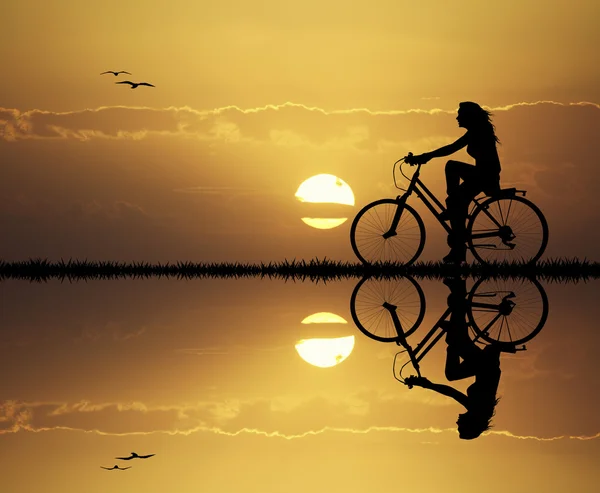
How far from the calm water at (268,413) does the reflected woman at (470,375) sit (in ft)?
0.28

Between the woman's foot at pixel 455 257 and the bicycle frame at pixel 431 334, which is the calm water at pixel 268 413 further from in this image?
the woman's foot at pixel 455 257

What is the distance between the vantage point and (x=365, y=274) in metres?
17.0

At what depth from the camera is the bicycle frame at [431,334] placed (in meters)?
7.80

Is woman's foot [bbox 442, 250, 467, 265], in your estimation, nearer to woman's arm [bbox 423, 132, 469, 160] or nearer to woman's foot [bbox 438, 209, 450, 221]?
woman's foot [bbox 438, 209, 450, 221]

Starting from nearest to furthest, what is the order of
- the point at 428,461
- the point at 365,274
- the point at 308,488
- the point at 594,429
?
the point at 308,488
the point at 428,461
the point at 594,429
the point at 365,274

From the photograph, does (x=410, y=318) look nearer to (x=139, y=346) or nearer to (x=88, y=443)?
(x=139, y=346)

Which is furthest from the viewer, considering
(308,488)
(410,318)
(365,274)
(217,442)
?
(365,274)

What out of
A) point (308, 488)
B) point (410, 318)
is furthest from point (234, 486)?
point (410, 318)

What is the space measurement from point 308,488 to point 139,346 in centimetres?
446

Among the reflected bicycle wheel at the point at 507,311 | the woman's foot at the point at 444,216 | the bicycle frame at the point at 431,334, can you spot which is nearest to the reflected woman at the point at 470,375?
the bicycle frame at the point at 431,334

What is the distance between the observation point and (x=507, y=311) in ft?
35.2

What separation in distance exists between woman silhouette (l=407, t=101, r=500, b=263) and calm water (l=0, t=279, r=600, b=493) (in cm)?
498

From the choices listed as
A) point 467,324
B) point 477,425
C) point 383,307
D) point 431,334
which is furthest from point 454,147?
point 477,425

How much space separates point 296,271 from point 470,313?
8.17 m
